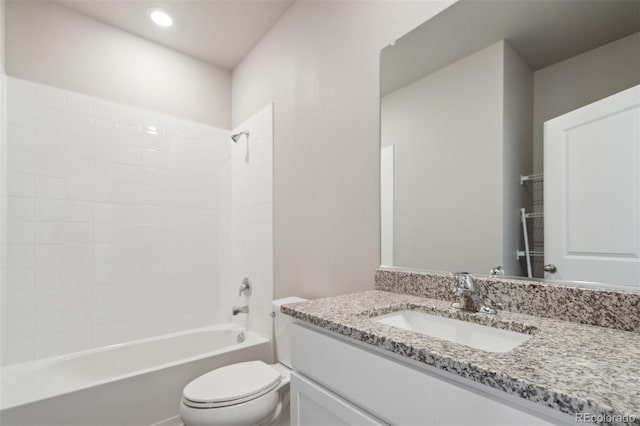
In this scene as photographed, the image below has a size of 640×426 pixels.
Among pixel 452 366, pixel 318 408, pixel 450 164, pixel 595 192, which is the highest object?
pixel 450 164

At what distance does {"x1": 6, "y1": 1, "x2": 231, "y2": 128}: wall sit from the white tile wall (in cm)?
45

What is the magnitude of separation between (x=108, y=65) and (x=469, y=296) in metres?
2.64

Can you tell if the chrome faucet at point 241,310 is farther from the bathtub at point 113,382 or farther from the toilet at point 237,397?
the toilet at point 237,397

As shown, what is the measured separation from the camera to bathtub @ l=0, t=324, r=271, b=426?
56.5 inches

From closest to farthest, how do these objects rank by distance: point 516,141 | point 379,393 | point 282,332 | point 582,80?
point 379,393 → point 582,80 → point 516,141 → point 282,332

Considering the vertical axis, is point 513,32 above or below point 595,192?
above

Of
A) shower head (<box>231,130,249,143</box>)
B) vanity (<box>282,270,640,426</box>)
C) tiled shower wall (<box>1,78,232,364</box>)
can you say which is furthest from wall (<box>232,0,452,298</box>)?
tiled shower wall (<box>1,78,232,364</box>)

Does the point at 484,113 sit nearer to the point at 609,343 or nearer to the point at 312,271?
the point at 609,343

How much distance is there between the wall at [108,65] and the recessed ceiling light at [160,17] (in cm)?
28

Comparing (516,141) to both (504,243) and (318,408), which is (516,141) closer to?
(504,243)

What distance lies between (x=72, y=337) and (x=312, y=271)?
1.61 metres

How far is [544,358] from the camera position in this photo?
579mm

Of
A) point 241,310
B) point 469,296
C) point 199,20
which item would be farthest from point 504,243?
point 199,20

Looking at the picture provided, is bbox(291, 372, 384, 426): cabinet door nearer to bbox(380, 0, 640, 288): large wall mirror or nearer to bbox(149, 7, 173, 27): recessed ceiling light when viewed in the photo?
bbox(380, 0, 640, 288): large wall mirror
